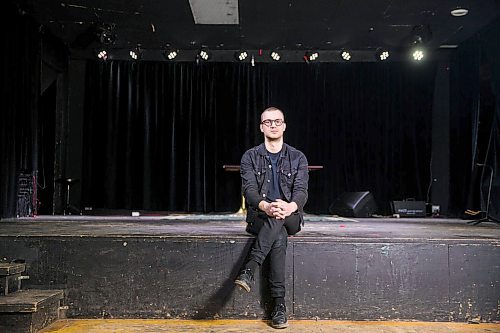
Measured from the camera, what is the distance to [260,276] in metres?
3.12

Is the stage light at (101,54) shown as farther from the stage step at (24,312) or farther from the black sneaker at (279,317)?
the black sneaker at (279,317)

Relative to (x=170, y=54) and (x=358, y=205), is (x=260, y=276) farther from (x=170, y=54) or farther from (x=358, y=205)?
(x=170, y=54)

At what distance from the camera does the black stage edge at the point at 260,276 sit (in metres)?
3.09

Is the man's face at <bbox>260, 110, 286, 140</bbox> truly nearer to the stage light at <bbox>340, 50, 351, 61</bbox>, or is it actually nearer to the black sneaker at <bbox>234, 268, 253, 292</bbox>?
the black sneaker at <bbox>234, 268, 253, 292</bbox>

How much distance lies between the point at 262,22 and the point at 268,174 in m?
4.26

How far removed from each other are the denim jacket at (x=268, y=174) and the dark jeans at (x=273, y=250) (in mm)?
255

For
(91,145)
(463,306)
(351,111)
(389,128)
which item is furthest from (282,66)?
(463,306)

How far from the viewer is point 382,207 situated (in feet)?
28.0

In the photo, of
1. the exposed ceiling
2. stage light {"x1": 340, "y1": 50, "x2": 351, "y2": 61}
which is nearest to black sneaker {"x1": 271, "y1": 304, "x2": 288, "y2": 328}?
the exposed ceiling

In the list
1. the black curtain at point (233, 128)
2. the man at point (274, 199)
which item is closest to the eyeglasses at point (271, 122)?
the man at point (274, 199)

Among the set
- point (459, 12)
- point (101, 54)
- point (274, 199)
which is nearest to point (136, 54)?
point (101, 54)

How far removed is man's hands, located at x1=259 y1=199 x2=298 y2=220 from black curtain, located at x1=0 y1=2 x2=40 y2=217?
4.03 metres

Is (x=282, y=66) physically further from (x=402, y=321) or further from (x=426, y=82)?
(x=402, y=321)

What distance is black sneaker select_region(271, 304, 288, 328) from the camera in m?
2.92
